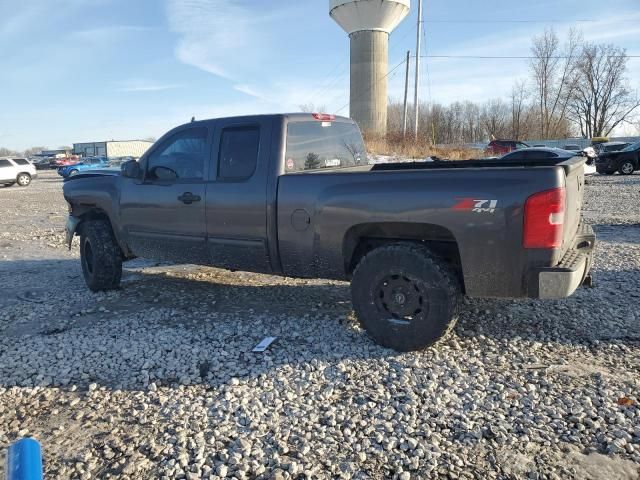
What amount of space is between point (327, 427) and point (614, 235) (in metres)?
8.00

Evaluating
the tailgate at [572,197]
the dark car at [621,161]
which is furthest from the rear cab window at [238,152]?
the dark car at [621,161]

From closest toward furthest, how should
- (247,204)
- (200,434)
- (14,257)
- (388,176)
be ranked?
(200,434) < (388,176) < (247,204) < (14,257)

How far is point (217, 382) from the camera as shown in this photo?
371cm

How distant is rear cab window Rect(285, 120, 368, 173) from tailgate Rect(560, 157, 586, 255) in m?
2.24

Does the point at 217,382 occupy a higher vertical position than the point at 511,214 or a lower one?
lower

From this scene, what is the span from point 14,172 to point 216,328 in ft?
101

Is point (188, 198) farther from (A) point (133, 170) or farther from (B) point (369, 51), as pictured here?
(B) point (369, 51)

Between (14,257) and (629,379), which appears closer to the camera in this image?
(629,379)

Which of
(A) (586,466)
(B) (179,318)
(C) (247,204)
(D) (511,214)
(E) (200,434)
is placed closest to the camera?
(A) (586,466)

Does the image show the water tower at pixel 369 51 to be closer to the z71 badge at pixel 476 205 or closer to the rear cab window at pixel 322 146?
the rear cab window at pixel 322 146

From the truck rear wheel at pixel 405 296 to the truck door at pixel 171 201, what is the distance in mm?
1879

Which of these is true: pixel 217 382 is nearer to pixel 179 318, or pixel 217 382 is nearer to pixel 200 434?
pixel 200 434

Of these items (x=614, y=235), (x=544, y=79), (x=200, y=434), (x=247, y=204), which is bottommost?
(x=200, y=434)

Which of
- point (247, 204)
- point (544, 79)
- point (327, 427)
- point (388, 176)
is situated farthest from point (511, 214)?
point (544, 79)
